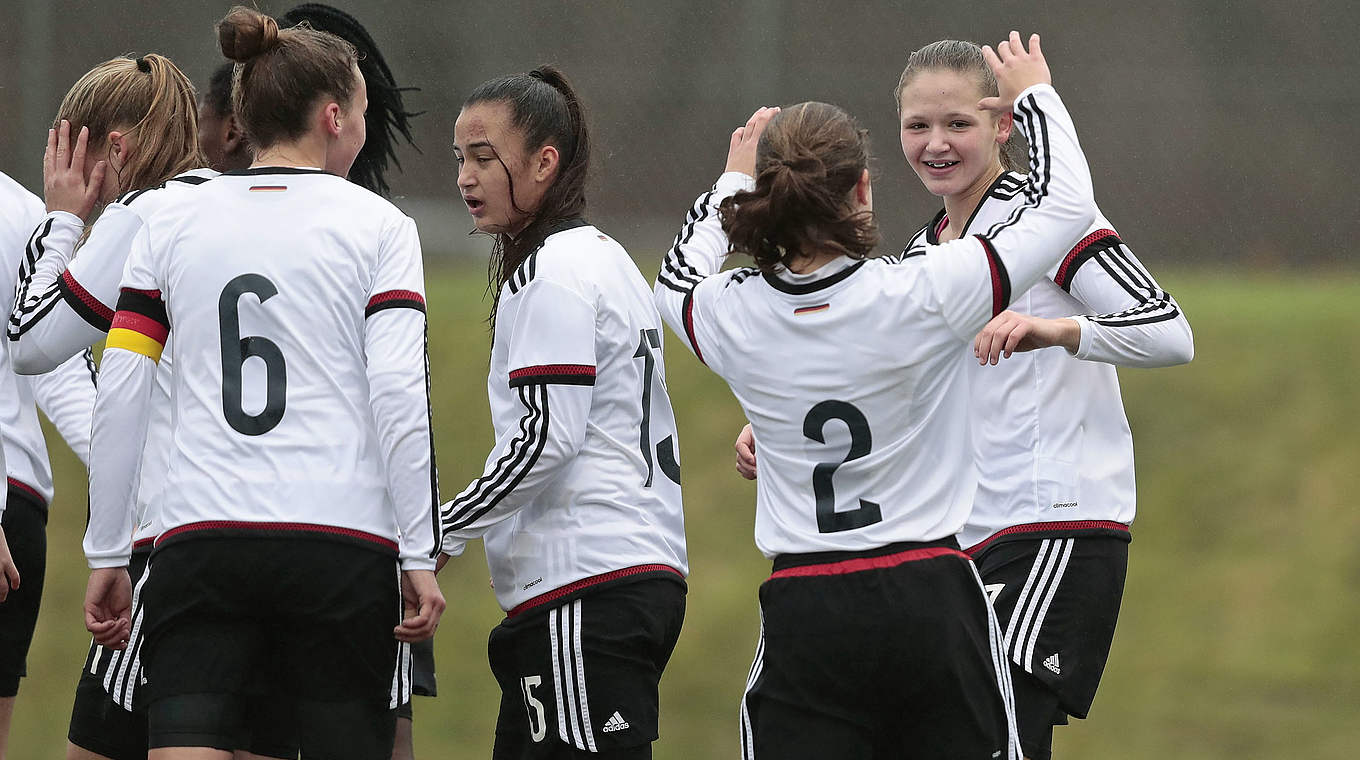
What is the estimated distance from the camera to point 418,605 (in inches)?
113

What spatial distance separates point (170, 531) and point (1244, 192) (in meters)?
6.68

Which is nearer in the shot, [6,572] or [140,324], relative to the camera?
[140,324]

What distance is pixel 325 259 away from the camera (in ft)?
9.43

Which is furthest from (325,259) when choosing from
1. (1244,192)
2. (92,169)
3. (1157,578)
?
(1244,192)

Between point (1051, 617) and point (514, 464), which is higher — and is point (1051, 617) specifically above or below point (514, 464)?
below

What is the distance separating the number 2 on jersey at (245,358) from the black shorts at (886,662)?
0.96 m

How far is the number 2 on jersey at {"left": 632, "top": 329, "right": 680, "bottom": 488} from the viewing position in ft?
10.6

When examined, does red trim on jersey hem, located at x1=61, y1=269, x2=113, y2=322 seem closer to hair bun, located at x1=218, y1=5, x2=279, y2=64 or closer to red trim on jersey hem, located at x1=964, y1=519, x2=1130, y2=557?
hair bun, located at x1=218, y1=5, x2=279, y2=64

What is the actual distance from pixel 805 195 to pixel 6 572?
2028mm

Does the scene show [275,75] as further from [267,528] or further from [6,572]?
[6,572]

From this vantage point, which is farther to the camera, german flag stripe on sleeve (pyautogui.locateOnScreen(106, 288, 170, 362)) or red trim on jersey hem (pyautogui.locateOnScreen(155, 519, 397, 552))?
german flag stripe on sleeve (pyautogui.locateOnScreen(106, 288, 170, 362))

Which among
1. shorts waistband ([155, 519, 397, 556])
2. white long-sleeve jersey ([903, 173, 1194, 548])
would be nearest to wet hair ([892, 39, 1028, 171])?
white long-sleeve jersey ([903, 173, 1194, 548])

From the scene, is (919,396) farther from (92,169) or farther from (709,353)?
(92,169)

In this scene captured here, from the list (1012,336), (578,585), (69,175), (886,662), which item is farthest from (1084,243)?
(69,175)
